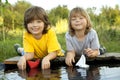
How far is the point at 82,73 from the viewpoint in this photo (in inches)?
153

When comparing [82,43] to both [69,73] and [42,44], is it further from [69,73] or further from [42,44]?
[69,73]

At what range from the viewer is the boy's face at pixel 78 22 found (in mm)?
4594

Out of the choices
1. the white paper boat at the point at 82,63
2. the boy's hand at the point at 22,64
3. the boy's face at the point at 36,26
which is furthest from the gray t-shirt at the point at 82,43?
the boy's hand at the point at 22,64

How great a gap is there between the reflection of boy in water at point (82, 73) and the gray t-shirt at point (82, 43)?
540 millimetres

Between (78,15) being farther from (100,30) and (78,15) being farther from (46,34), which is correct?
(100,30)

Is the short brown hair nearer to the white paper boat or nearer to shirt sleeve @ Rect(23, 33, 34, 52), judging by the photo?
shirt sleeve @ Rect(23, 33, 34, 52)

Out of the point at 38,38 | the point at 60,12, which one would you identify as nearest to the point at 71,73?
the point at 38,38

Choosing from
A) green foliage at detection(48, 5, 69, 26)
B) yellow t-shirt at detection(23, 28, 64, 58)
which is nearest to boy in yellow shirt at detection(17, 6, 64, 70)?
yellow t-shirt at detection(23, 28, 64, 58)

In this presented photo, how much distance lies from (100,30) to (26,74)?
5415mm

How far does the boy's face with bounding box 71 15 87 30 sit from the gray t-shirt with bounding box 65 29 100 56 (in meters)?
0.19

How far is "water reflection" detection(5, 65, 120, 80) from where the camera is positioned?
11.9ft

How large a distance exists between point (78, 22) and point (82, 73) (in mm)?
956

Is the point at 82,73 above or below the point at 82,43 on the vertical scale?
below

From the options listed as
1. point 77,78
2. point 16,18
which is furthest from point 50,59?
point 16,18
